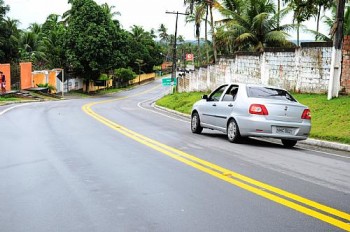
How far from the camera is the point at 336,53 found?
658 inches

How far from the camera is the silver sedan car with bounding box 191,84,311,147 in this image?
11.2m

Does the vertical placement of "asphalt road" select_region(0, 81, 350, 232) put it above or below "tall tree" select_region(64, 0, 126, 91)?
below

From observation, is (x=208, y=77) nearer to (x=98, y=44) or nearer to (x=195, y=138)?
(x=195, y=138)

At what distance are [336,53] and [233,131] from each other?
23.3 feet

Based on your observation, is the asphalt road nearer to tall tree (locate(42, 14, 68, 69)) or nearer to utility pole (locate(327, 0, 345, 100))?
utility pole (locate(327, 0, 345, 100))

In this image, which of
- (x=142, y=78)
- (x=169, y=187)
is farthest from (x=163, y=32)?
(x=169, y=187)

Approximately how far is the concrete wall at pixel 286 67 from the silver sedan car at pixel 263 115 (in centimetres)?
722

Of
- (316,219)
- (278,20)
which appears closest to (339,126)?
(316,219)

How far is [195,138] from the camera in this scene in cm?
1258

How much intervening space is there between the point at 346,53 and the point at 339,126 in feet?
15.5

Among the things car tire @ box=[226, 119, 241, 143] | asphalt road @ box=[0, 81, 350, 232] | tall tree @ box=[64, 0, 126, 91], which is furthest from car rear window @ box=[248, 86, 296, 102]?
tall tree @ box=[64, 0, 126, 91]

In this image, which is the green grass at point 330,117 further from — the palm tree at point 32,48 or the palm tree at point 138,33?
the palm tree at point 138,33

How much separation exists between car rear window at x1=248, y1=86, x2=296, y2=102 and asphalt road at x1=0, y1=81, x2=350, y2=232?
1.44 metres

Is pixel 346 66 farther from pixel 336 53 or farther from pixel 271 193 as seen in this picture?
pixel 271 193
